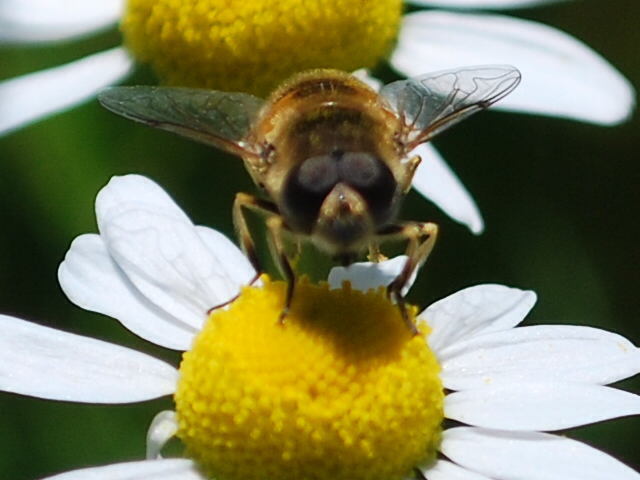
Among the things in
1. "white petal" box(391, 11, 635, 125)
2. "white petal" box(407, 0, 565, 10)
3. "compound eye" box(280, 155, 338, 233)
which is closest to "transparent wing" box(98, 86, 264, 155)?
"compound eye" box(280, 155, 338, 233)

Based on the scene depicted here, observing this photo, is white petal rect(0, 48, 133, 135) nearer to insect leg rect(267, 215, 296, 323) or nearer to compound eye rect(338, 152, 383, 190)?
insect leg rect(267, 215, 296, 323)

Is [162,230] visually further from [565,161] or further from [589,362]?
[565,161]

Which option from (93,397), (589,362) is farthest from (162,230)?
(589,362)

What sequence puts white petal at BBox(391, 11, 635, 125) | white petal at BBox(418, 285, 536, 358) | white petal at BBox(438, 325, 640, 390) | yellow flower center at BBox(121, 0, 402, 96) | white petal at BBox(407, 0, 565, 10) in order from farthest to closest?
1. white petal at BBox(407, 0, 565, 10)
2. white petal at BBox(391, 11, 635, 125)
3. yellow flower center at BBox(121, 0, 402, 96)
4. white petal at BBox(418, 285, 536, 358)
5. white petal at BBox(438, 325, 640, 390)

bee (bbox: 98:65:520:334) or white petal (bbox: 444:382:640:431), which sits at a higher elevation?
bee (bbox: 98:65:520:334)

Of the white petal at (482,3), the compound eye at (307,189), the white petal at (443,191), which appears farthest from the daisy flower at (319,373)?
the white petal at (482,3)

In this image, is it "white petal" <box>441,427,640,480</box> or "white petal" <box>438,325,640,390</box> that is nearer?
"white petal" <box>441,427,640,480</box>

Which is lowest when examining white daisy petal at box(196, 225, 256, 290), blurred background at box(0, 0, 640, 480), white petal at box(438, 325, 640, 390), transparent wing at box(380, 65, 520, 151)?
blurred background at box(0, 0, 640, 480)
